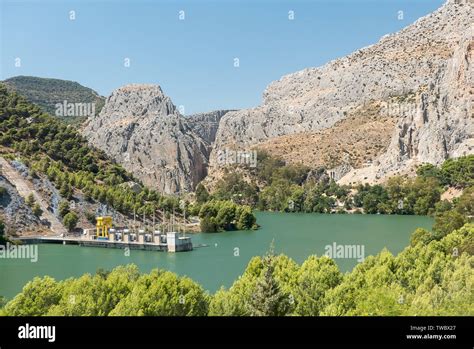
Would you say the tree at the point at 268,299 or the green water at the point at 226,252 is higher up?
the tree at the point at 268,299

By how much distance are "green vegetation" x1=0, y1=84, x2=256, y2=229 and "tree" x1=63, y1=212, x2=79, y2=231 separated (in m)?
0.78

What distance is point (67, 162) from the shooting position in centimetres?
4278

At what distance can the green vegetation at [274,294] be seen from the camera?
996 centimetres

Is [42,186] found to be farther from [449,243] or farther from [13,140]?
[449,243]

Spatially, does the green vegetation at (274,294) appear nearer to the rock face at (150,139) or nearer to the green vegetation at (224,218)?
the green vegetation at (224,218)

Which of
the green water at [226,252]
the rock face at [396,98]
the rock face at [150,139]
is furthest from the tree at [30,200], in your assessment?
the rock face at [150,139]

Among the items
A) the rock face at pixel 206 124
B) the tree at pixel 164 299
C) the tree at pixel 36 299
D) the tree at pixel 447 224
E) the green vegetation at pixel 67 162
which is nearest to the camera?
the tree at pixel 164 299

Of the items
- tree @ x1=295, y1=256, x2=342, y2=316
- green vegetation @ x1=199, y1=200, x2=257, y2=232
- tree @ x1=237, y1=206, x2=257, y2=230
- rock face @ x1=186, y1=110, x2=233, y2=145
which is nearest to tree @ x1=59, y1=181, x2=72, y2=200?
green vegetation @ x1=199, y1=200, x2=257, y2=232

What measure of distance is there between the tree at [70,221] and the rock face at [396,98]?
31454 mm

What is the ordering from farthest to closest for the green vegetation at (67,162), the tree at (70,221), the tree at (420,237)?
the green vegetation at (67,162)
the tree at (70,221)
the tree at (420,237)

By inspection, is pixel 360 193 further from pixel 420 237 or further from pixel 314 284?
pixel 314 284

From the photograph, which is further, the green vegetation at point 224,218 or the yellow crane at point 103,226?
the green vegetation at point 224,218

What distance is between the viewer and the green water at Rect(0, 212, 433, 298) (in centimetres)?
2223

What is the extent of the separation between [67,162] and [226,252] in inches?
730
